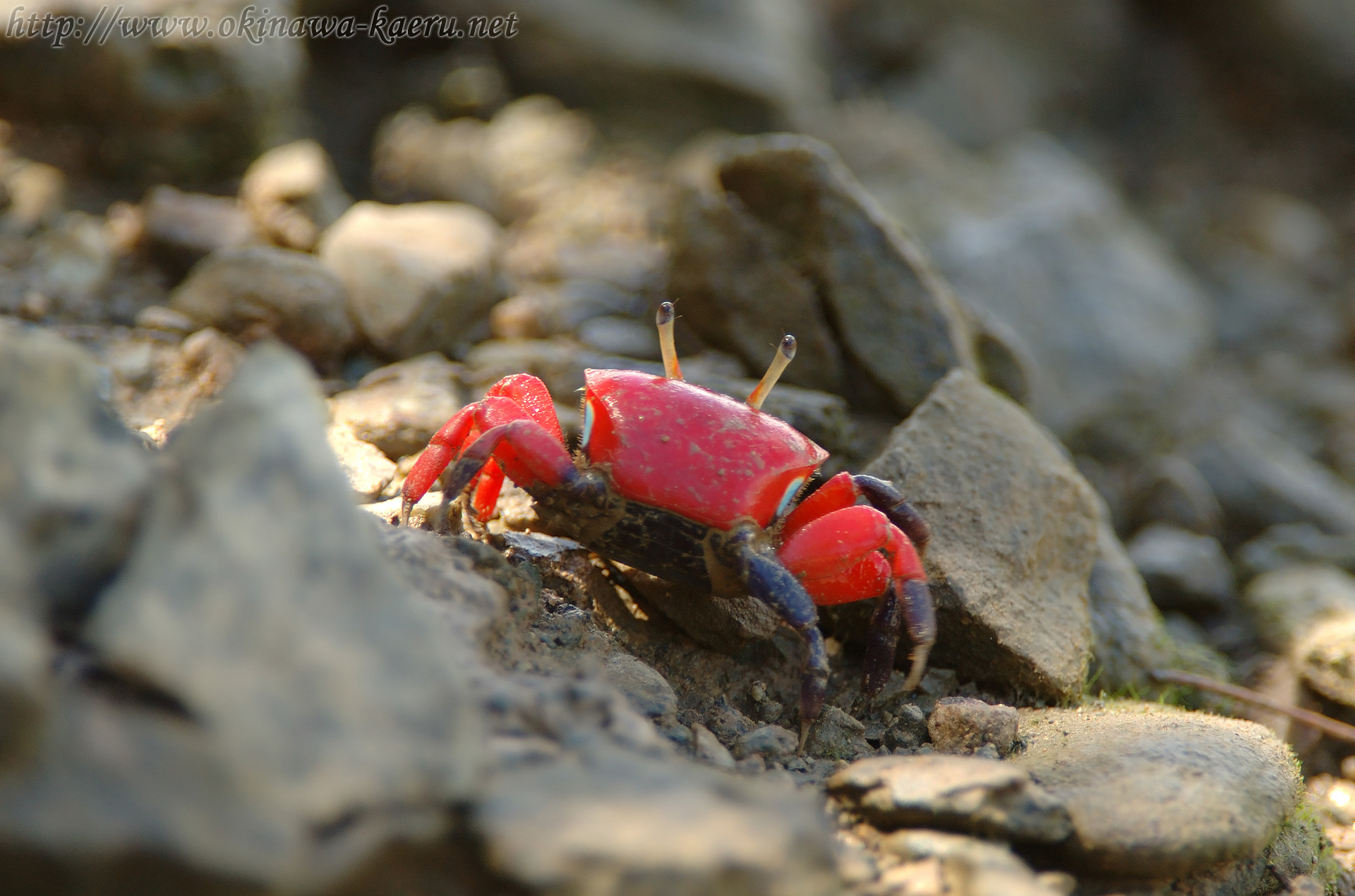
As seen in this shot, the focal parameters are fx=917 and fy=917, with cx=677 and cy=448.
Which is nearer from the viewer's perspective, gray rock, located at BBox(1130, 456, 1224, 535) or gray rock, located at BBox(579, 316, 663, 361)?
gray rock, located at BBox(579, 316, 663, 361)

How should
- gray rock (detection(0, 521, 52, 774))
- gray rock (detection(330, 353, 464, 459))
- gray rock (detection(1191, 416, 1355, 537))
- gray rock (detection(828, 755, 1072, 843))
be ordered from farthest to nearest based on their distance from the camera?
1. gray rock (detection(1191, 416, 1355, 537))
2. gray rock (detection(330, 353, 464, 459))
3. gray rock (detection(828, 755, 1072, 843))
4. gray rock (detection(0, 521, 52, 774))

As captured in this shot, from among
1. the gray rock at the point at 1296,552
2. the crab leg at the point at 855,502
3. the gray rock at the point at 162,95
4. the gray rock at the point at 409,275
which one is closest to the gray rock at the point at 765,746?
the crab leg at the point at 855,502

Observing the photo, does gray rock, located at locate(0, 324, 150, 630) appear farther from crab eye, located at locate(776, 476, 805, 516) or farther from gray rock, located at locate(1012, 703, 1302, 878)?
gray rock, located at locate(1012, 703, 1302, 878)

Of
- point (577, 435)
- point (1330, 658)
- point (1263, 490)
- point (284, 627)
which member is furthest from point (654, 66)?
point (284, 627)

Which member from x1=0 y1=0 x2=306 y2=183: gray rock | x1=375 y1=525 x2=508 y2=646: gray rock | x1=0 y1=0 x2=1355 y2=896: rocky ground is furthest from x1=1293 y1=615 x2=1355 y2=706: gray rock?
x1=0 y1=0 x2=306 y2=183: gray rock

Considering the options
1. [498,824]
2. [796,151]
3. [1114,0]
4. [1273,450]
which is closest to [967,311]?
[796,151]
